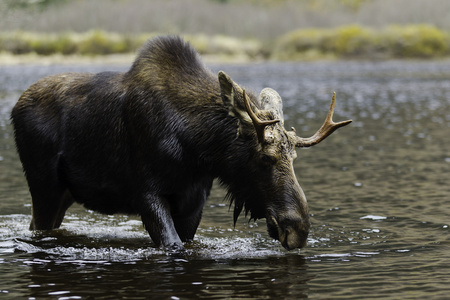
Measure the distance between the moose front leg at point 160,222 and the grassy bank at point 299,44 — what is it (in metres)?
67.3

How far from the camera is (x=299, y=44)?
79.4 metres

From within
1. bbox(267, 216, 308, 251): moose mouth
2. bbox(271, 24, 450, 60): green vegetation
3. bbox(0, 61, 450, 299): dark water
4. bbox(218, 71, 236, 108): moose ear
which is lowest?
bbox(0, 61, 450, 299): dark water

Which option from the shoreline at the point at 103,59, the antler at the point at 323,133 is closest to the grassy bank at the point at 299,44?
the shoreline at the point at 103,59

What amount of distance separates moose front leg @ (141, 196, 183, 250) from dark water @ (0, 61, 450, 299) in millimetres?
143

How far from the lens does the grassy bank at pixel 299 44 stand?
7594cm

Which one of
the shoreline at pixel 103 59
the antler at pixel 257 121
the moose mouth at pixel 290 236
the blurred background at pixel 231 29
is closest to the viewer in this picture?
the antler at pixel 257 121

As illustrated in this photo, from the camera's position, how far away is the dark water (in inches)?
287

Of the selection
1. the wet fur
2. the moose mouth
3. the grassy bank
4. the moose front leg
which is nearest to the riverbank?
the grassy bank

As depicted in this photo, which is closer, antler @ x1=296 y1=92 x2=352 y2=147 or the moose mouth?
the moose mouth

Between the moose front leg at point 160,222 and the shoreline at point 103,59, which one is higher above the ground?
the shoreline at point 103,59

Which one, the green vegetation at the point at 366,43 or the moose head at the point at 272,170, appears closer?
the moose head at the point at 272,170

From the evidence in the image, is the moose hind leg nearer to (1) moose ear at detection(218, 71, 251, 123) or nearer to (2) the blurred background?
(1) moose ear at detection(218, 71, 251, 123)

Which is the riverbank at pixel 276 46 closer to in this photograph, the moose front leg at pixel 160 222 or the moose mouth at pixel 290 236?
the moose front leg at pixel 160 222

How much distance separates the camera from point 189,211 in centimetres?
866
